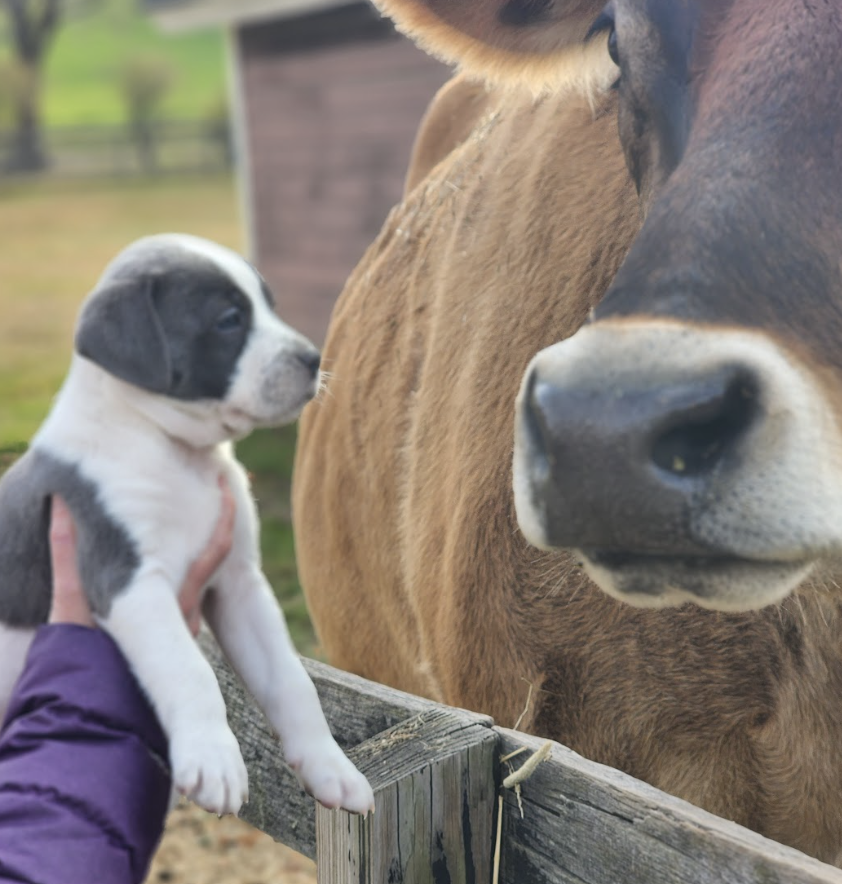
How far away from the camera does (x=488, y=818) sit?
166cm

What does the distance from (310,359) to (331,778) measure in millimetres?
587

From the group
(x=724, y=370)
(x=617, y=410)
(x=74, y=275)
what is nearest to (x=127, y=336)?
(x=617, y=410)

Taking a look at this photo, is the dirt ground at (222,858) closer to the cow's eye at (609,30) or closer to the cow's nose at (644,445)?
the cow's eye at (609,30)

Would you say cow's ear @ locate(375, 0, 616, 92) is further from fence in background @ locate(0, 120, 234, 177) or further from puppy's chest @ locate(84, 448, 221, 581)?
fence in background @ locate(0, 120, 234, 177)

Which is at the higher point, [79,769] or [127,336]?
[127,336]

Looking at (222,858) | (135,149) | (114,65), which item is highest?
(222,858)

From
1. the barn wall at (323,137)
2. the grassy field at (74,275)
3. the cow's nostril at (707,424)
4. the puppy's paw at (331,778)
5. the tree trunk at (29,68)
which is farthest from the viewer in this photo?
the tree trunk at (29,68)

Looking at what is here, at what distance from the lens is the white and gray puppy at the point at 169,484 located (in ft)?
5.30

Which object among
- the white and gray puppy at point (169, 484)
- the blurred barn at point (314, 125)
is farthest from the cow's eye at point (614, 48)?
the blurred barn at point (314, 125)

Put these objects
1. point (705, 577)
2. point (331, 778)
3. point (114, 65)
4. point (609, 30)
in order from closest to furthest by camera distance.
A: point (705, 577)
point (331, 778)
point (609, 30)
point (114, 65)

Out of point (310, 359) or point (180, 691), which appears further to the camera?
point (310, 359)

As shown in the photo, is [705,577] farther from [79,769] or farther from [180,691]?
[79,769]

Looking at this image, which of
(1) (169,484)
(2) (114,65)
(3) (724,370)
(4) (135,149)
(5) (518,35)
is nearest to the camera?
(3) (724,370)

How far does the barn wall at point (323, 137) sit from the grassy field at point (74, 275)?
182 centimetres
